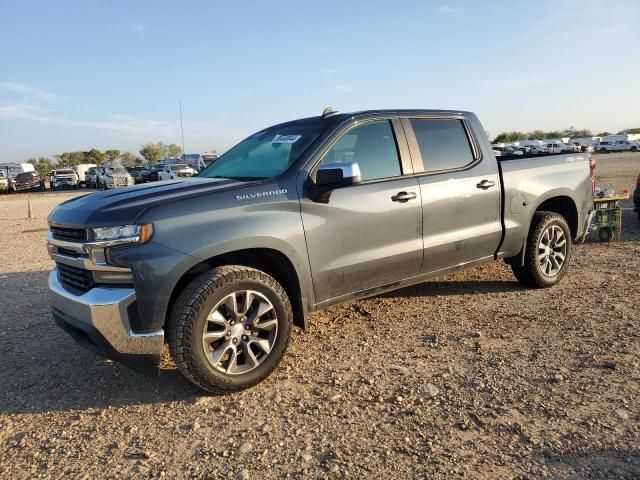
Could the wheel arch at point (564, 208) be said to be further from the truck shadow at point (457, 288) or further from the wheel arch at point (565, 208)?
the truck shadow at point (457, 288)

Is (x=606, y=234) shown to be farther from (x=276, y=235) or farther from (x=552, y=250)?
(x=276, y=235)

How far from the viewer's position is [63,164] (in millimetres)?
72750

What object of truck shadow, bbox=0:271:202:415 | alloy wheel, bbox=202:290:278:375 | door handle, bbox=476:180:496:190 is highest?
door handle, bbox=476:180:496:190

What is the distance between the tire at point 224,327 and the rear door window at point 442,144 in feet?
6.29

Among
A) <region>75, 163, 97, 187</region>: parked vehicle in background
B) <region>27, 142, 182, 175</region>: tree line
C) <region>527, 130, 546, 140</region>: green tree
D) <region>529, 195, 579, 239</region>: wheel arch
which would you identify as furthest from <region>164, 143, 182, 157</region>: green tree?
<region>529, 195, 579, 239</region>: wheel arch

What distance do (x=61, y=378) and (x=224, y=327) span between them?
58.7 inches

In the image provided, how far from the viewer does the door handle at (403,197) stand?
13.4 ft

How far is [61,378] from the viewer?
3777mm

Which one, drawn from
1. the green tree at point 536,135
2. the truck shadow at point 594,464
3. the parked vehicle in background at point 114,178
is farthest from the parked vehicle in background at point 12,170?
the green tree at point 536,135

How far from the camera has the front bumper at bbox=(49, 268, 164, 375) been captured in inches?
119

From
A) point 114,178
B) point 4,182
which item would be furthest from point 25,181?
point 114,178

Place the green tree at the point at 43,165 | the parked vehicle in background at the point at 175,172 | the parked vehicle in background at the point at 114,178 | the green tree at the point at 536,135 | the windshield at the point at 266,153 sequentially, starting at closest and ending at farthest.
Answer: the windshield at the point at 266,153 < the parked vehicle in background at the point at 114,178 < the parked vehicle in background at the point at 175,172 < the green tree at the point at 43,165 < the green tree at the point at 536,135

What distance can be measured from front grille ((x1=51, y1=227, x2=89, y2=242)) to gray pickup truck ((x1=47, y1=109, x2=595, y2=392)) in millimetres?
15

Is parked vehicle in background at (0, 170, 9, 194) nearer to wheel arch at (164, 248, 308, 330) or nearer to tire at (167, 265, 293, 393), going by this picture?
wheel arch at (164, 248, 308, 330)
